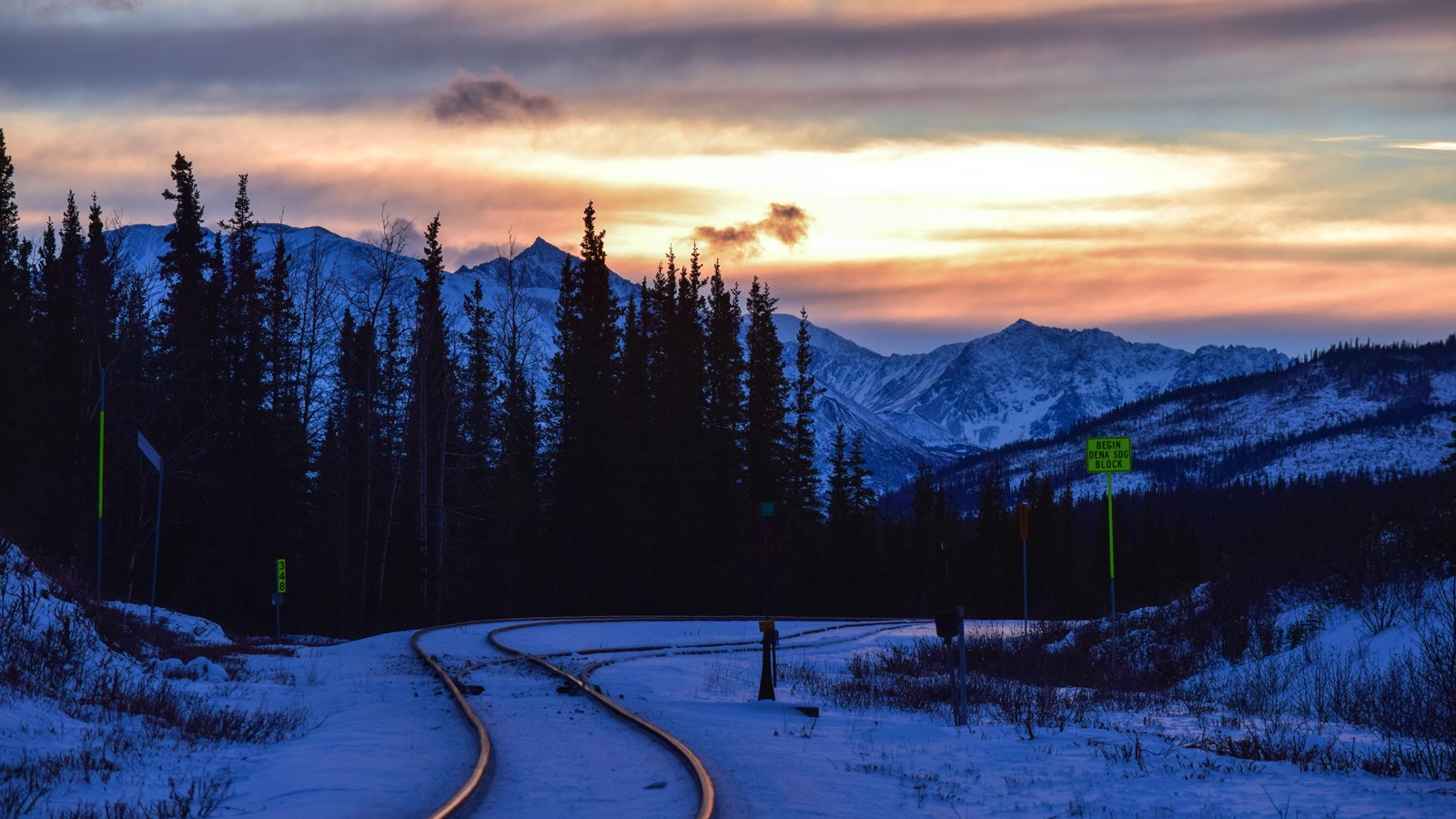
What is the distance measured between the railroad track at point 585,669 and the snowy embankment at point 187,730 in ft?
0.95

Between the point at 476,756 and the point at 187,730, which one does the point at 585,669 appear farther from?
the point at 476,756

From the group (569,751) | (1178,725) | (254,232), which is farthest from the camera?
(254,232)

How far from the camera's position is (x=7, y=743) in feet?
36.2

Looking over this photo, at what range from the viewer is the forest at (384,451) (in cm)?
4788

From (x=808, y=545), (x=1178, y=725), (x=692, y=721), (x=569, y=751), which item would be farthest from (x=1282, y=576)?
(x=808, y=545)

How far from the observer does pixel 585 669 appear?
21.0 meters

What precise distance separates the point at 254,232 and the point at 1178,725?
219 feet

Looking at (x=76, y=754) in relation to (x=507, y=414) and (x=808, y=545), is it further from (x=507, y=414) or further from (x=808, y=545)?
(x=808, y=545)

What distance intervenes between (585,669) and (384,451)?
153 feet

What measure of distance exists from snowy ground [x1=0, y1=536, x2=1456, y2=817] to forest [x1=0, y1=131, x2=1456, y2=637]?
20.2 meters

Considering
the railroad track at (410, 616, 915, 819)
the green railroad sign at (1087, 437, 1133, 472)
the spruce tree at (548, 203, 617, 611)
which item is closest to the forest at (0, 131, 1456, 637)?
the spruce tree at (548, 203, 617, 611)

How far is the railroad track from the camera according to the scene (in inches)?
385

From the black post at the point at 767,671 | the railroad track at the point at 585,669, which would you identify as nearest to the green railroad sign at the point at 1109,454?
the railroad track at the point at 585,669

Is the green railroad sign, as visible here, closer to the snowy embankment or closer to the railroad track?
the railroad track
